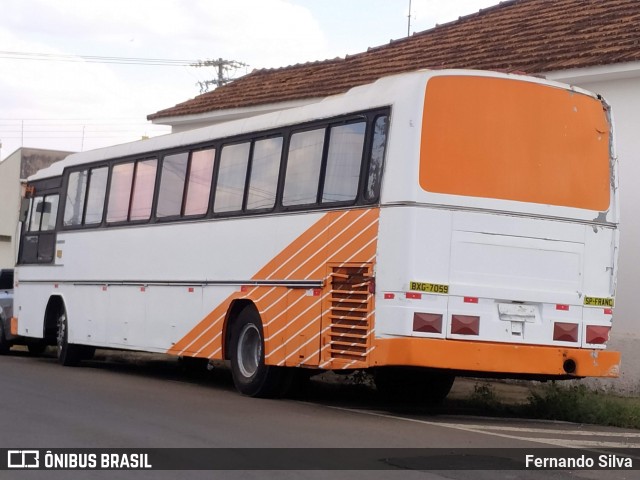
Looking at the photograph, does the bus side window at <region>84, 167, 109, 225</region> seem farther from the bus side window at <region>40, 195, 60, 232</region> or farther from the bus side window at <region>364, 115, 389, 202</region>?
the bus side window at <region>364, 115, 389, 202</region>

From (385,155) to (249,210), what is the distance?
10.2 ft

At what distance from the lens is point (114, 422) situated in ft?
38.1

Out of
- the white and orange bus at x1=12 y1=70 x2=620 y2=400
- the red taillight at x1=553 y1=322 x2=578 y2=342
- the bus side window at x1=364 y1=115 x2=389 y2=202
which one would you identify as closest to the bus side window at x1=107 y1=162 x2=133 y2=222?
the white and orange bus at x1=12 y1=70 x2=620 y2=400

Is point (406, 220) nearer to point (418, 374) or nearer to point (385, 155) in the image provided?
point (385, 155)

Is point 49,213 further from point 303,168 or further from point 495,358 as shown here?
A: point 495,358

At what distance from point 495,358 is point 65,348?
1044cm

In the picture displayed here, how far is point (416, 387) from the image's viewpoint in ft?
50.8

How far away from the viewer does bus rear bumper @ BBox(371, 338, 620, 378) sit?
12188mm

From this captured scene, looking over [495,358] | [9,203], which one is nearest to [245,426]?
[495,358]

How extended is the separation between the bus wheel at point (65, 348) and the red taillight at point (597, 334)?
33.8 feet

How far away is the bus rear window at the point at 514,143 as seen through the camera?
12672 mm

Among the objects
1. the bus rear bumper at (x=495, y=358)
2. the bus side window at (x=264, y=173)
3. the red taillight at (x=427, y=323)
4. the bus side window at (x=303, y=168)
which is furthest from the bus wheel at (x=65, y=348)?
the red taillight at (x=427, y=323)

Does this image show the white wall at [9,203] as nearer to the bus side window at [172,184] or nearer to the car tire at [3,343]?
the car tire at [3,343]

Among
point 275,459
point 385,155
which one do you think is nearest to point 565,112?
point 385,155
